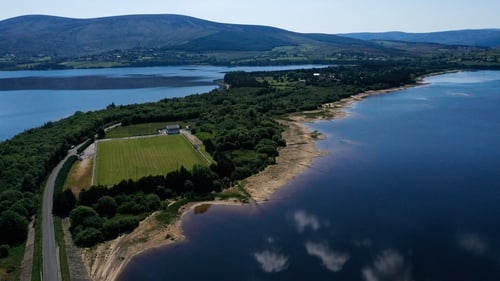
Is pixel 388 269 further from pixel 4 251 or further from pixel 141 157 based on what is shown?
pixel 141 157

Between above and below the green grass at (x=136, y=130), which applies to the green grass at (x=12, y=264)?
below

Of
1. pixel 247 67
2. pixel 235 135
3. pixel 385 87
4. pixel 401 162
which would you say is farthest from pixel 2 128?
pixel 247 67

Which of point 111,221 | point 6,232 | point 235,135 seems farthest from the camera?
point 235,135

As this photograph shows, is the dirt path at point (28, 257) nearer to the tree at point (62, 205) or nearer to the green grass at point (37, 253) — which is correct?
the green grass at point (37, 253)

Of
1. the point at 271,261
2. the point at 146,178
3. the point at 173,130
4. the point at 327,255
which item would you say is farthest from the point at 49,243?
the point at 173,130

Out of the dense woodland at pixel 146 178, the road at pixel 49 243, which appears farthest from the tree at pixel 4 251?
the road at pixel 49 243

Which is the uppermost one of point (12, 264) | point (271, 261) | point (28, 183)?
point (28, 183)

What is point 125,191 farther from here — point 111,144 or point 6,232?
point 111,144
